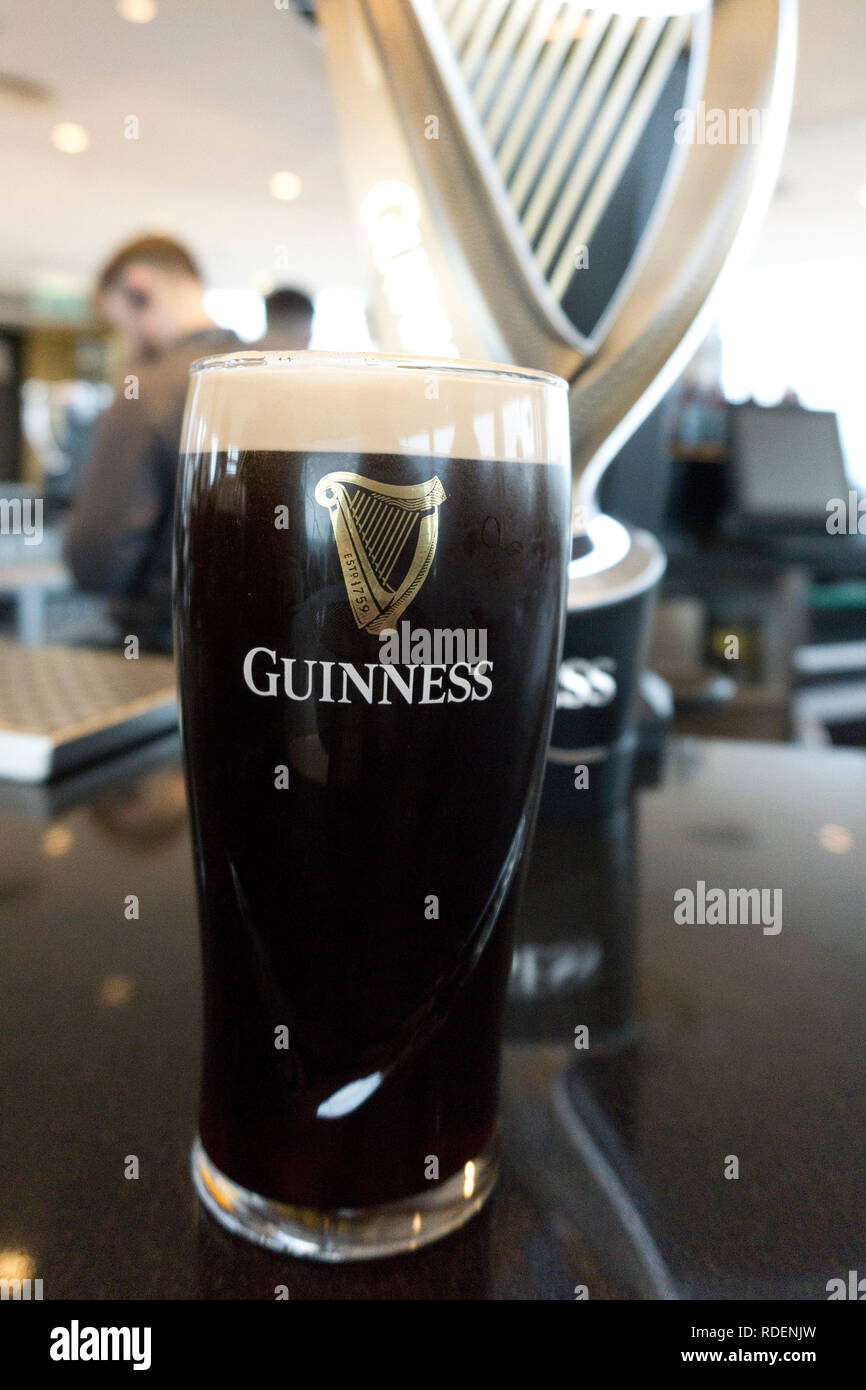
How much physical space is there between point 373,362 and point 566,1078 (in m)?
0.26

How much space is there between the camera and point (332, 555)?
0.27m

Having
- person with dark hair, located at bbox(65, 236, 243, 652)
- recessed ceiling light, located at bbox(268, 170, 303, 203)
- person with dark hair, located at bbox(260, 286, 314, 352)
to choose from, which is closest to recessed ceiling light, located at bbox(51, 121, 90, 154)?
recessed ceiling light, located at bbox(268, 170, 303, 203)

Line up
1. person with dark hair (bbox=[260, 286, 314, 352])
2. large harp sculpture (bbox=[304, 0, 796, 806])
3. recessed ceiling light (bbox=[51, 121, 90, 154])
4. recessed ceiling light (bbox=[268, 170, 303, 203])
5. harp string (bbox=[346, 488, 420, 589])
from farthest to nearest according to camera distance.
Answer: recessed ceiling light (bbox=[268, 170, 303, 203]), recessed ceiling light (bbox=[51, 121, 90, 154]), person with dark hair (bbox=[260, 286, 314, 352]), large harp sculpture (bbox=[304, 0, 796, 806]), harp string (bbox=[346, 488, 420, 589])

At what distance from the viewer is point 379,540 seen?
27cm

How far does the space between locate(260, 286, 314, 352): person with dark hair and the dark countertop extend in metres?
2.04

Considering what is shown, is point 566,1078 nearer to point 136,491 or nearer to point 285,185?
point 136,491

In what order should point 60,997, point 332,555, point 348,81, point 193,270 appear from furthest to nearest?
point 193,270 → point 348,81 → point 60,997 → point 332,555

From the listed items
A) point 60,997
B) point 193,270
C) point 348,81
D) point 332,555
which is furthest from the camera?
point 193,270

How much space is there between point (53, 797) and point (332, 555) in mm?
449

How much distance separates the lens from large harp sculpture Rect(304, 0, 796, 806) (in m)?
0.50

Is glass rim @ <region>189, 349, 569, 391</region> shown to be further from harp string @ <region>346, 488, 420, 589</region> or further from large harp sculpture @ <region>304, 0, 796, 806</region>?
large harp sculpture @ <region>304, 0, 796, 806</region>

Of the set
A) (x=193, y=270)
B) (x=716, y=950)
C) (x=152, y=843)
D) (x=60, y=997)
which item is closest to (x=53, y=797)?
(x=152, y=843)

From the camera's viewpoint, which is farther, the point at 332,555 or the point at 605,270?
the point at 605,270

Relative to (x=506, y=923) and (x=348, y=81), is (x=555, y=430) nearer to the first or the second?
(x=506, y=923)
